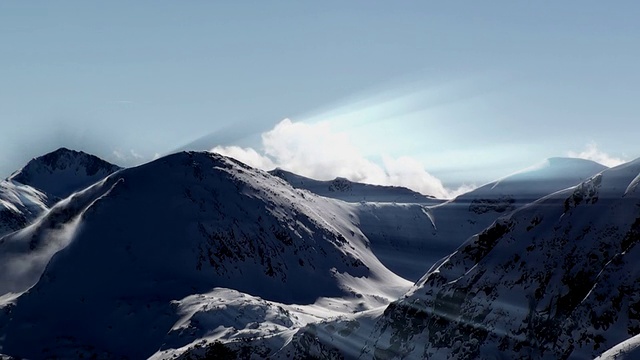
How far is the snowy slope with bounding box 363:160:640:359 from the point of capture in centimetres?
8512

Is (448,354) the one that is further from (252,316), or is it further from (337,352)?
(252,316)

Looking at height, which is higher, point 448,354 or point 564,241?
point 564,241

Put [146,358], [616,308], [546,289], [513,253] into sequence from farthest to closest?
[146,358]
[513,253]
[546,289]
[616,308]

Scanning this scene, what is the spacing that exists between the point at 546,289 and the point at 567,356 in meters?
11.5

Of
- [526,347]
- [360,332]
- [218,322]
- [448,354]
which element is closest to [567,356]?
[526,347]

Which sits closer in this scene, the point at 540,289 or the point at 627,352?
the point at 627,352

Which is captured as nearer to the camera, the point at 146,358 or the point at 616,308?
the point at 616,308

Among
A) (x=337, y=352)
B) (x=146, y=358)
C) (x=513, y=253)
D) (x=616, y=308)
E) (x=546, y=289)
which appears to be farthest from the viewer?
(x=146, y=358)

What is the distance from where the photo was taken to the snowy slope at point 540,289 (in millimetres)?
85125

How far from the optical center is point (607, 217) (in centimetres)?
9494

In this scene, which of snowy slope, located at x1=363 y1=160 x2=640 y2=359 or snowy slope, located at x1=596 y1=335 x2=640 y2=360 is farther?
snowy slope, located at x1=363 y1=160 x2=640 y2=359

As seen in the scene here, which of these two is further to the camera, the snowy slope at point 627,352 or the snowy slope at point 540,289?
the snowy slope at point 540,289

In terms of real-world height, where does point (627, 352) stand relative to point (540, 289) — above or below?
above

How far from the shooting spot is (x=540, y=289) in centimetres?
9388
